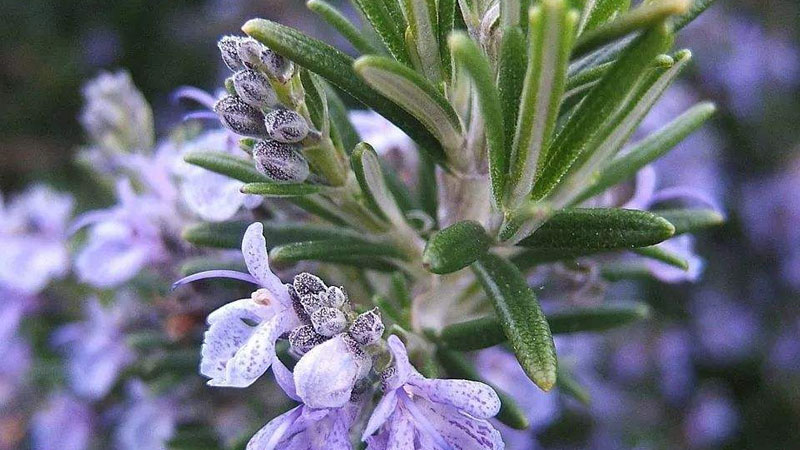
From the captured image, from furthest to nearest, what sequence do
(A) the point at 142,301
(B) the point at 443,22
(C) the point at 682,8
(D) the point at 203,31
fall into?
(D) the point at 203,31 < (A) the point at 142,301 < (B) the point at 443,22 < (C) the point at 682,8

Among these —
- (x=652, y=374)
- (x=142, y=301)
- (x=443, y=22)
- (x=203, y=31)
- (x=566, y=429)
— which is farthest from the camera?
(x=203, y=31)

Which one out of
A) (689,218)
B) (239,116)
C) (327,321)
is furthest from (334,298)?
(689,218)

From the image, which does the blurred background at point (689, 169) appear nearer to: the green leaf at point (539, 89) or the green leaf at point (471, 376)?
the green leaf at point (471, 376)

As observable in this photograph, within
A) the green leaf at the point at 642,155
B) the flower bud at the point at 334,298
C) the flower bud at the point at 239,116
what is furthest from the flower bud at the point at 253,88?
the green leaf at the point at 642,155

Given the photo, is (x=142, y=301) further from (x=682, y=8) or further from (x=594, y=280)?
(x=682, y=8)

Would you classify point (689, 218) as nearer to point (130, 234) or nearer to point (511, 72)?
point (511, 72)

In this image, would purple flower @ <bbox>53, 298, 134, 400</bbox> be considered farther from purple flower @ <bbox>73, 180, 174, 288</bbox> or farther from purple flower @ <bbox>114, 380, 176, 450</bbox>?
purple flower @ <bbox>73, 180, 174, 288</bbox>

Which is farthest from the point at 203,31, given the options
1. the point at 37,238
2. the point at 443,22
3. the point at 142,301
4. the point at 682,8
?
the point at 682,8
